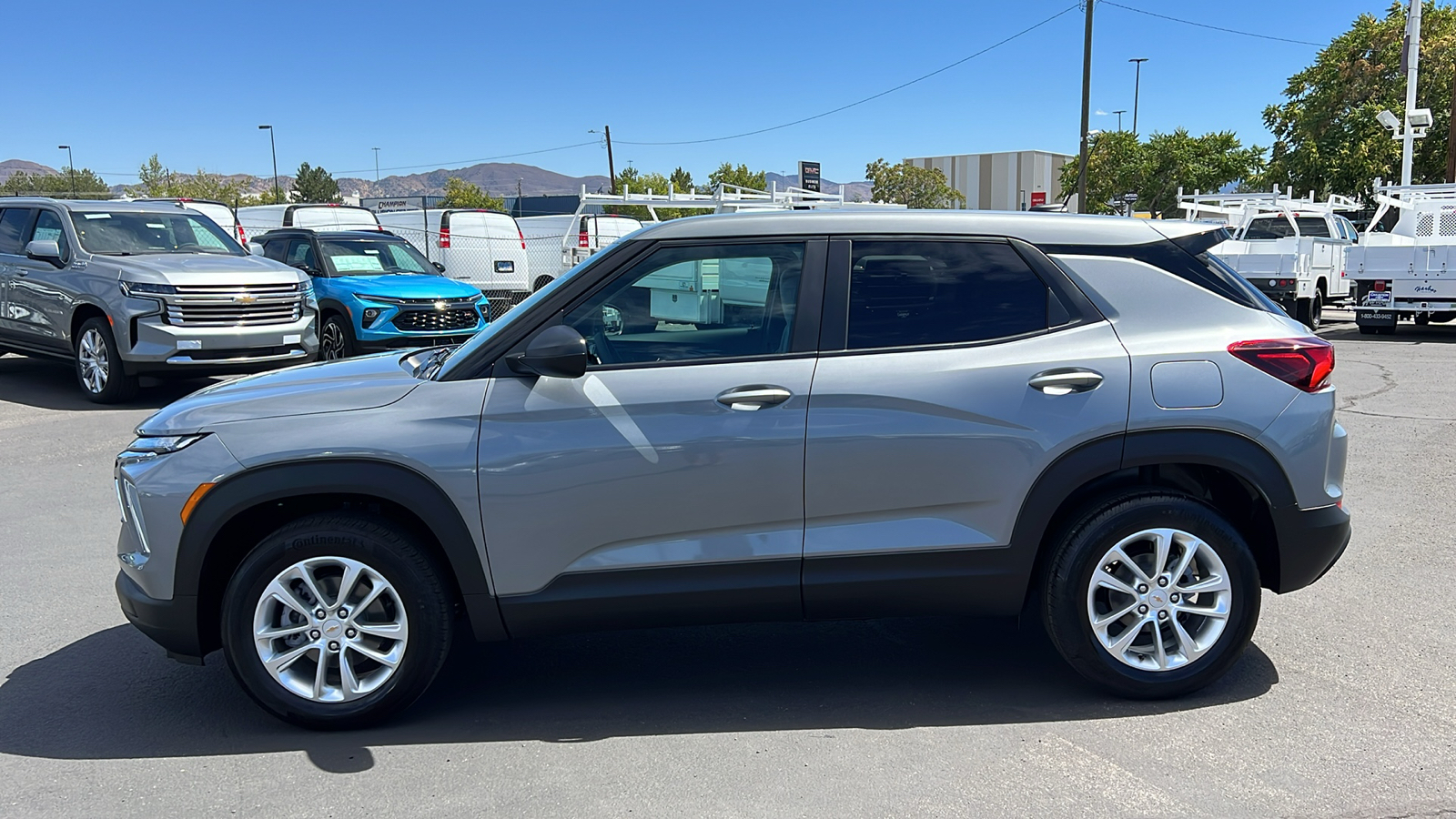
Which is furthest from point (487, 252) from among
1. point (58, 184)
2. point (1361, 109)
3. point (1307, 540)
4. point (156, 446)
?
point (58, 184)

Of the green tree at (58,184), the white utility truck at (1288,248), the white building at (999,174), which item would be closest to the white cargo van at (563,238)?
the white utility truck at (1288,248)

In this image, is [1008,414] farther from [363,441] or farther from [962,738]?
[363,441]

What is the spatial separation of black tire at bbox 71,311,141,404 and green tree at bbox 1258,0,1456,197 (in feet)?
125

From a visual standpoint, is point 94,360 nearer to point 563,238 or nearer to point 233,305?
point 233,305

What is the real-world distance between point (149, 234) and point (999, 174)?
9877 centimetres

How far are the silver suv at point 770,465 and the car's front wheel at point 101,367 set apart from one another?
8.03m

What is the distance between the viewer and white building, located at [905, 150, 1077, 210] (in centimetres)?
10112

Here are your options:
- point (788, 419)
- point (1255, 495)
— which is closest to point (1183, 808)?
point (1255, 495)

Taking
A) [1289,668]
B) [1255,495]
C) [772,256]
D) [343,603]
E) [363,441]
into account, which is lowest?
[1289,668]

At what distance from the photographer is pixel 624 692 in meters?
4.23

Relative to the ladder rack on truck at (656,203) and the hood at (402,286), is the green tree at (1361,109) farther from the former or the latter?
the hood at (402,286)

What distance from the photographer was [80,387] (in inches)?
469

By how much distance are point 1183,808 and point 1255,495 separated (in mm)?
1253

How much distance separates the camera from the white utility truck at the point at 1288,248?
63.9 ft
